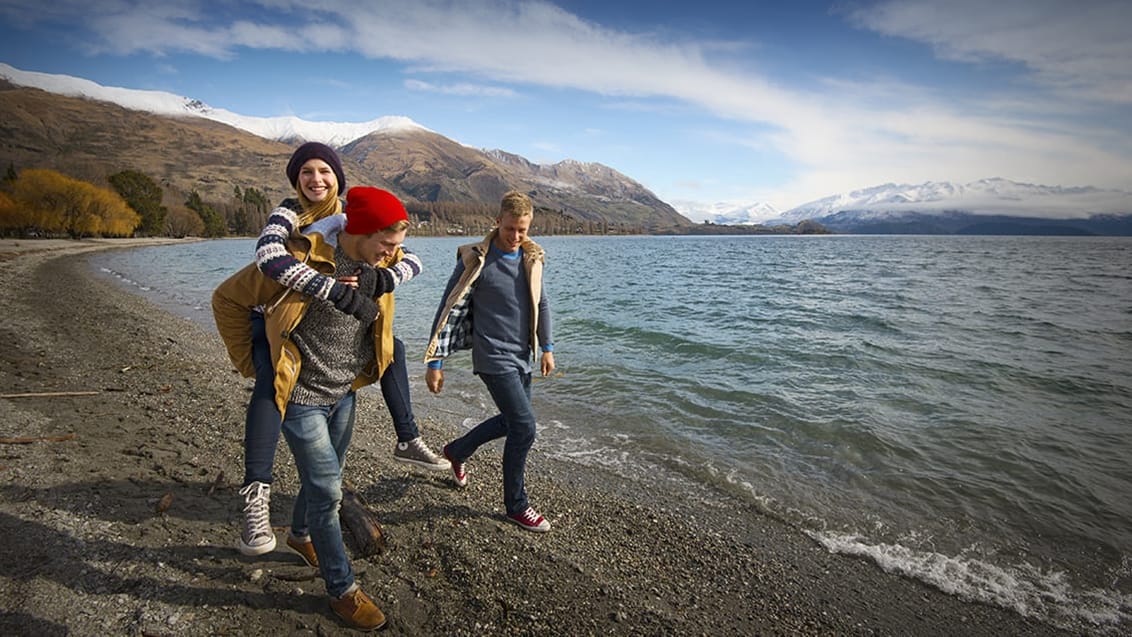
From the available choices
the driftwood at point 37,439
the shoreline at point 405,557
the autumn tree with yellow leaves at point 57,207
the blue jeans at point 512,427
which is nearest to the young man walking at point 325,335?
the shoreline at point 405,557

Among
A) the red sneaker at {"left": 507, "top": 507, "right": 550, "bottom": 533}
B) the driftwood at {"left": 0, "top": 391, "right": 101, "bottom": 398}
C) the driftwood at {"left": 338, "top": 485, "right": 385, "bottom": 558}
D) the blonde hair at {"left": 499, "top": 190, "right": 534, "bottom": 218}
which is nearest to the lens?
the driftwood at {"left": 338, "top": 485, "right": 385, "bottom": 558}

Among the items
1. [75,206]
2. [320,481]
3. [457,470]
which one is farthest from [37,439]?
[75,206]

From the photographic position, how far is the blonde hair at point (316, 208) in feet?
11.3

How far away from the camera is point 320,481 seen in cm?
340

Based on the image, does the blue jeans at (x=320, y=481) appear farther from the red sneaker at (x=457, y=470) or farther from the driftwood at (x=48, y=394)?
the driftwood at (x=48, y=394)

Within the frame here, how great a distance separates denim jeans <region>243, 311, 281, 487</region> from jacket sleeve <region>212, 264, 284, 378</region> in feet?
0.20

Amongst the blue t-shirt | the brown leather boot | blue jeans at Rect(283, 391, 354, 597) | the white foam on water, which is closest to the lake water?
the white foam on water

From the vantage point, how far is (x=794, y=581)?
202 inches

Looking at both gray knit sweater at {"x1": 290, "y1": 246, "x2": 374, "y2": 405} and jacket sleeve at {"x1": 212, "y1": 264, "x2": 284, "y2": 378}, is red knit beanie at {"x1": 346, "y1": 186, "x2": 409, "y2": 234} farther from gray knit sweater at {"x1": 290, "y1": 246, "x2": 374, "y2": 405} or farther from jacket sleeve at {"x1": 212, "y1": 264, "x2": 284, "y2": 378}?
jacket sleeve at {"x1": 212, "y1": 264, "x2": 284, "y2": 378}

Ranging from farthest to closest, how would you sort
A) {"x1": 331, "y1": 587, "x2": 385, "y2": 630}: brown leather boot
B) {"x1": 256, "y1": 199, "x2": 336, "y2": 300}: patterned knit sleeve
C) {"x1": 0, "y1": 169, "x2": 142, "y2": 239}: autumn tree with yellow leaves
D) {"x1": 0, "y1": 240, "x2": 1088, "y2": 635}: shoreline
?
{"x1": 0, "y1": 169, "x2": 142, "y2": 239}: autumn tree with yellow leaves
{"x1": 0, "y1": 240, "x2": 1088, "y2": 635}: shoreline
{"x1": 331, "y1": 587, "x2": 385, "y2": 630}: brown leather boot
{"x1": 256, "y1": 199, "x2": 336, "y2": 300}: patterned knit sleeve

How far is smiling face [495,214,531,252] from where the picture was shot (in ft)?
15.4

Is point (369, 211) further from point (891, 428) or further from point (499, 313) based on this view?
point (891, 428)

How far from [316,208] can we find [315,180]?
0.19 metres

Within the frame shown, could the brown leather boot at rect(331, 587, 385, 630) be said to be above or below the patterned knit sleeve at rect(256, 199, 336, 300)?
below
